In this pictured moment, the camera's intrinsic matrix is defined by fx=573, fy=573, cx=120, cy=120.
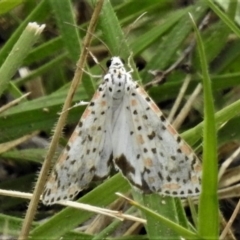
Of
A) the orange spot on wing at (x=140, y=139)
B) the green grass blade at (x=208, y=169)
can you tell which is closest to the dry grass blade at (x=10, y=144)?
the orange spot on wing at (x=140, y=139)

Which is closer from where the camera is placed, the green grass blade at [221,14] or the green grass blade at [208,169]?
the green grass blade at [208,169]

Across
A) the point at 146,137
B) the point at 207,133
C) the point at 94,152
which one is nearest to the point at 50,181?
the point at 94,152

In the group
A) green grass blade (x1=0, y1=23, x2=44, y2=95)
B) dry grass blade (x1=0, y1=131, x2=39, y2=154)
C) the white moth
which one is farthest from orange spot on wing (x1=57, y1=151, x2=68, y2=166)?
dry grass blade (x1=0, y1=131, x2=39, y2=154)

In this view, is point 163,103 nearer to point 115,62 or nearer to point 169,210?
point 115,62

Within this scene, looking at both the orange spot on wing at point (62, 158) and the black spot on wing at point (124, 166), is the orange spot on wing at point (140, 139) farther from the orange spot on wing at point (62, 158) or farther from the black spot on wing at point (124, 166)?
the orange spot on wing at point (62, 158)

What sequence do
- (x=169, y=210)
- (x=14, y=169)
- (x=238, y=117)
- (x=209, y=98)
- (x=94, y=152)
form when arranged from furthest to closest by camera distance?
(x=14, y=169) < (x=238, y=117) < (x=94, y=152) < (x=169, y=210) < (x=209, y=98)

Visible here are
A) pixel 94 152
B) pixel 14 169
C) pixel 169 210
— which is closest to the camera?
pixel 169 210

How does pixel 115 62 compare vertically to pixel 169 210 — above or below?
above

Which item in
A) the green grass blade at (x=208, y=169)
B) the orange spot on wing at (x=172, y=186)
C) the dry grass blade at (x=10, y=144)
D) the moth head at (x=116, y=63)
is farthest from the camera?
the dry grass blade at (x=10, y=144)
